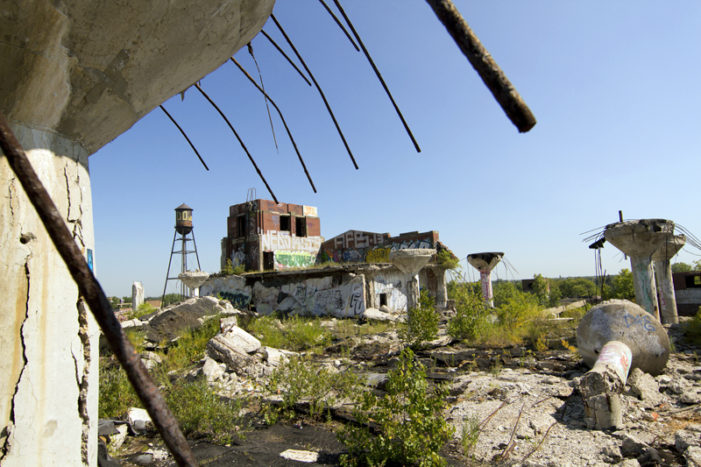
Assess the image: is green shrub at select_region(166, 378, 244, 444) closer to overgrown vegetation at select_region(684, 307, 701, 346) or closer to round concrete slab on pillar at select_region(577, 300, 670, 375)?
round concrete slab on pillar at select_region(577, 300, 670, 375)

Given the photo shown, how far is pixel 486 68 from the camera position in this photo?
113cm

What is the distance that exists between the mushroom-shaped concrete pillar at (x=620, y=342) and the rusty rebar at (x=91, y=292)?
16.5 ft

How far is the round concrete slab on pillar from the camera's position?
6062 mm

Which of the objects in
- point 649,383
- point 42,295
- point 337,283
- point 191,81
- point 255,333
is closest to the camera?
point 42,295

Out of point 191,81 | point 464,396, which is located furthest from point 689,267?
point 191,81

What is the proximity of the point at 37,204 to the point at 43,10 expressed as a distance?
137 centimetres

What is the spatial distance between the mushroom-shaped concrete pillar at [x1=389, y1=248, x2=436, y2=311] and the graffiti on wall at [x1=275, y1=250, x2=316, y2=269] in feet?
50.4

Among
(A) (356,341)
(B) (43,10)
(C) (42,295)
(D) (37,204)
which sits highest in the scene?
(B) (43,10)

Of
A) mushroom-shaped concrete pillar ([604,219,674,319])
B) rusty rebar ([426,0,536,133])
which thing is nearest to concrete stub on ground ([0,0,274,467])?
rusty rebar ([426,0,536,133])

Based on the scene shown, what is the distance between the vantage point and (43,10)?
1.68 m

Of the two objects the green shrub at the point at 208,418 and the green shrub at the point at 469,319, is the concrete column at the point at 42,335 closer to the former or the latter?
the green shrub at the point at 208,418

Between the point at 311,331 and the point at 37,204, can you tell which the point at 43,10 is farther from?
the point at 311,331

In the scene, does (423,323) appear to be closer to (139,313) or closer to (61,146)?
(61,146)

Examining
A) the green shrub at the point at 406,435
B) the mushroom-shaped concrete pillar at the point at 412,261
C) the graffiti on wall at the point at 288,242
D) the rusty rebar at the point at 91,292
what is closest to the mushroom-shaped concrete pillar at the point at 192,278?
the graffiti on wall at the point at 288,242
